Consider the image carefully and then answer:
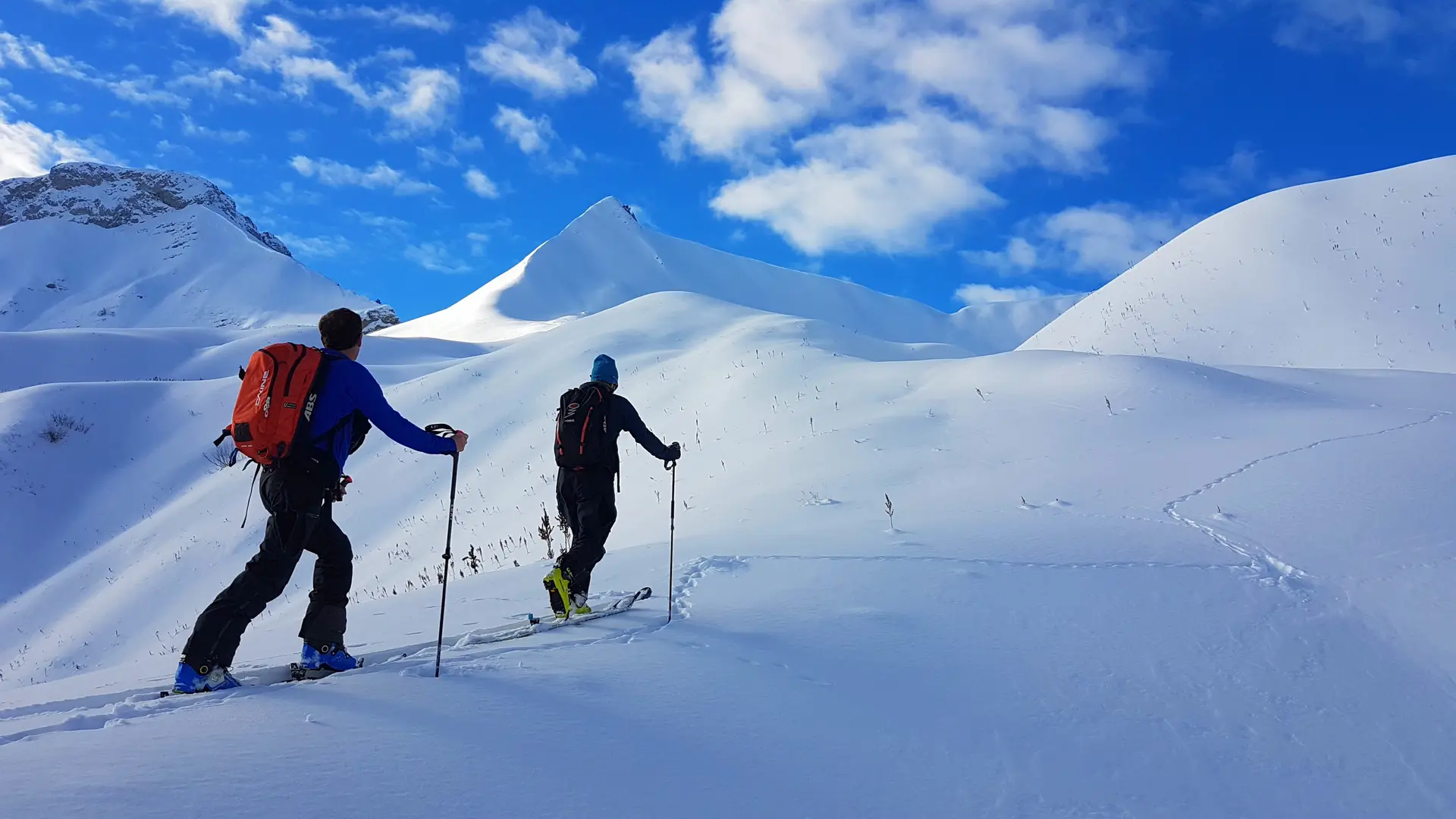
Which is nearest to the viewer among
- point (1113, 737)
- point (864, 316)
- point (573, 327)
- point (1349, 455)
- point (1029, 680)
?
point (1113, 737)

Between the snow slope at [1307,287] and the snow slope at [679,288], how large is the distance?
44473 millimetres

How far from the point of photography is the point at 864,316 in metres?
77.2

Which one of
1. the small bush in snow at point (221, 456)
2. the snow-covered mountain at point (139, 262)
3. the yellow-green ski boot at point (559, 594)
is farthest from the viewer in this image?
the snow-covered mountain at point (139, 262)

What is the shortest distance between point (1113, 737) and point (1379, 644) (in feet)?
7.40

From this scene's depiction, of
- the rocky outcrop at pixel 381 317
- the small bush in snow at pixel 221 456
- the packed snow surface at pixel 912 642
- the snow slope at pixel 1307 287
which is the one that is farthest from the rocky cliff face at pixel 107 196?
the packed snow surface at pixel 912 642

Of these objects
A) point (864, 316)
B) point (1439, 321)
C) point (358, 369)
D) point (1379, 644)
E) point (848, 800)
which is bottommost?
point (848, 800)

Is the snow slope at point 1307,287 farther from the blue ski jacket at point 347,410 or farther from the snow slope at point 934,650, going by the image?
the blue ski jacket at point 347,410

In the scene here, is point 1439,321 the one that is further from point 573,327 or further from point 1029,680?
point 573,327

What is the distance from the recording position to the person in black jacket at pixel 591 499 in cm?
533

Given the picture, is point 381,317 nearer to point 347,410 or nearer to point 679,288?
point 679,288

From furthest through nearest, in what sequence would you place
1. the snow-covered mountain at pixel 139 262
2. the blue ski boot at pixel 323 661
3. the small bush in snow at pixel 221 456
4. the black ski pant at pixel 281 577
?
the snow-covered mountain at pixel 139 262
the small bush in snow at pixel 221 456
the blue ski boot at pixel 323 661
the black ski pant at pixel 281 577

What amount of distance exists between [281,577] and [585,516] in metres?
1.93

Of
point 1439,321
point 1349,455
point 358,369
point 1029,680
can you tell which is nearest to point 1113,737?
point 1029,680

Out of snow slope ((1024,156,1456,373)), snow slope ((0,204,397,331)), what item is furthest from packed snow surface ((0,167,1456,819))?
snow slope ((0,204,397,331))
